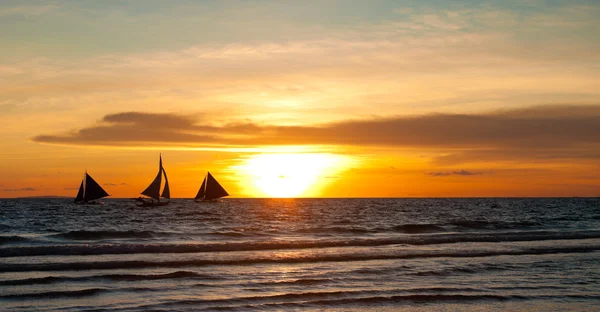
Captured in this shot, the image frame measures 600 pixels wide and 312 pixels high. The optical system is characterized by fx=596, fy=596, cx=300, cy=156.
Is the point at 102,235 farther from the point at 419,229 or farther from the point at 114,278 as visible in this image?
the point at 419,229

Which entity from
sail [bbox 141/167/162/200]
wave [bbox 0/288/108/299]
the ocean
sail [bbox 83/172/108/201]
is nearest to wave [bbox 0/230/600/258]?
the ocean

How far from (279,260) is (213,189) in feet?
366

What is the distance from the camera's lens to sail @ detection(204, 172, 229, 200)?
5266 inches

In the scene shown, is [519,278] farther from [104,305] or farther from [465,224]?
[465,224]

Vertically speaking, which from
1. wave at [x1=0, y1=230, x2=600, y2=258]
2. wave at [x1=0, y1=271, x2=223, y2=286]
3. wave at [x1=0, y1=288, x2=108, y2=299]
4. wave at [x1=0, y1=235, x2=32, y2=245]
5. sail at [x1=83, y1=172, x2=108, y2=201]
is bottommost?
wave at [x1=0, y1=235, x2=32, y2=245]

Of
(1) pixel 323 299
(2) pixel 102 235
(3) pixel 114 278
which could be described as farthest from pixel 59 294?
(2) pixel 102 235

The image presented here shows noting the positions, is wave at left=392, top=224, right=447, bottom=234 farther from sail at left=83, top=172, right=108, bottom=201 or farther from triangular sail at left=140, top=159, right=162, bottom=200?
sail at left=83, top=172, right=108, bottom=201

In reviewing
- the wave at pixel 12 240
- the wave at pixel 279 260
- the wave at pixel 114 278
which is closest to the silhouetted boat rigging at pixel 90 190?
the wave at pixel 12 240

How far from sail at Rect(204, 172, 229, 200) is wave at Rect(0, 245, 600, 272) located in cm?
10740

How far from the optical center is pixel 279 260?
25.5m

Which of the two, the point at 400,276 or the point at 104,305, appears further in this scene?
the point at 400,276

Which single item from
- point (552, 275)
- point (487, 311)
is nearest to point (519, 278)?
point (552, 275)

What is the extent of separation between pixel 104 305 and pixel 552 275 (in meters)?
15.1

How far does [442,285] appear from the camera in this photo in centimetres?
1905
